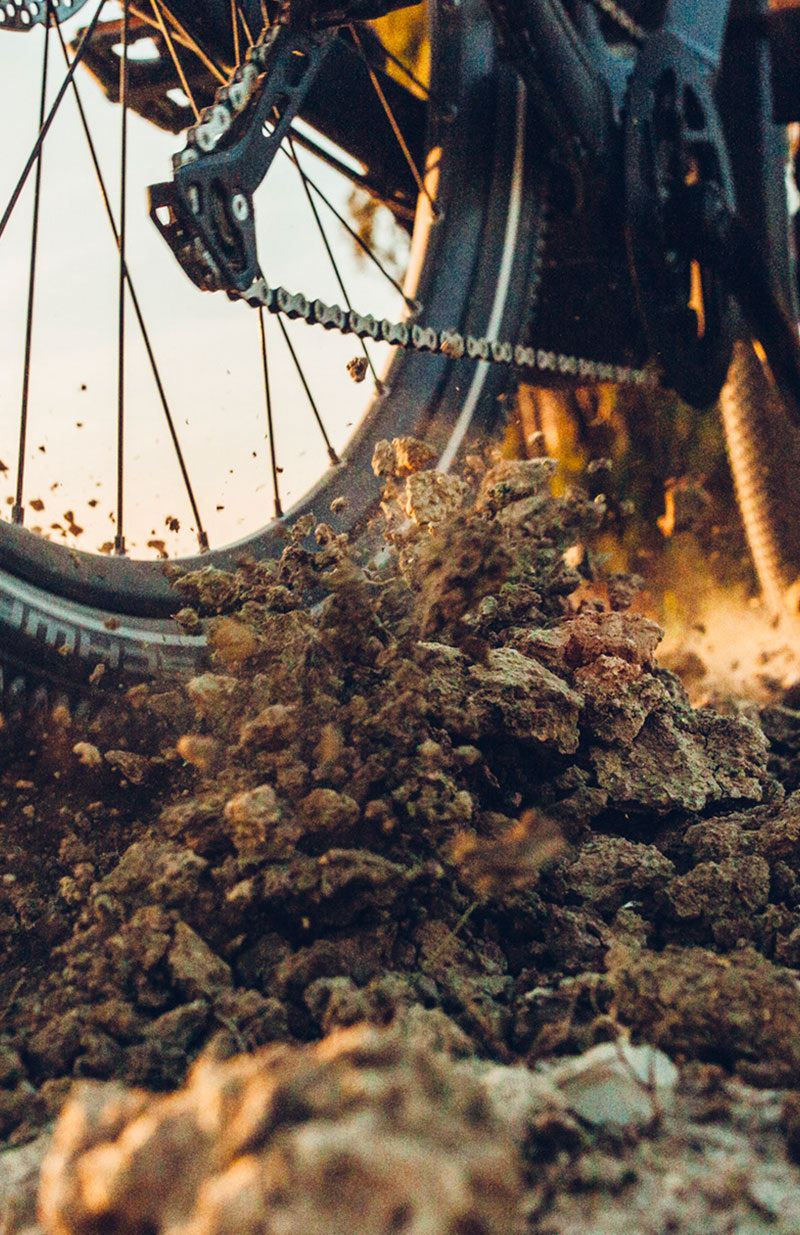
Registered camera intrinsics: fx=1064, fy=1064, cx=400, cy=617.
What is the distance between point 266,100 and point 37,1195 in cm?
152

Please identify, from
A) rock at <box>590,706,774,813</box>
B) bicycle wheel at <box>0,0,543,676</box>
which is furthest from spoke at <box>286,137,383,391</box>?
rock at <box>590,706,774,813</box>

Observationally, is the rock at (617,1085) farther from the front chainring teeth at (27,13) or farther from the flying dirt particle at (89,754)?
the front chainring teeth at (27,13)

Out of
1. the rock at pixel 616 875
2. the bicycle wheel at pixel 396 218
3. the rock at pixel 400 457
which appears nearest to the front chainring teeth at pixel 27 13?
the bicycle wheel at pixel 396 218

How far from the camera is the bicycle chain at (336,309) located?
1.57 meters

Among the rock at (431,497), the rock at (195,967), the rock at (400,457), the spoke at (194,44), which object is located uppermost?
the spoke at (194,44)

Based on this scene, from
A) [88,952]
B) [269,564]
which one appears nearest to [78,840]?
[88,952]

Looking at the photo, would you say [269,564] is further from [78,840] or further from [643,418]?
[643,418]

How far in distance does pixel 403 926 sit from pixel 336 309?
1159 millimetres

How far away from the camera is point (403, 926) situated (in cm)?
119

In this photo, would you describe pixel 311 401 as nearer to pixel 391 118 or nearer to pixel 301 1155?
pixel 391 118

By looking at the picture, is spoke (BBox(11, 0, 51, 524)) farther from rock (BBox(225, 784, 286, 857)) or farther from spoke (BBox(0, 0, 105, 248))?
rock (BBox(225, 784, 286, 857))

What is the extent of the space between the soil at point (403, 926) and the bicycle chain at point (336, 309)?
356mm

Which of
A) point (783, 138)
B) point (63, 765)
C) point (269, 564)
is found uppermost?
point (783, 138)

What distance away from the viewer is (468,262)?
233 centimetres
